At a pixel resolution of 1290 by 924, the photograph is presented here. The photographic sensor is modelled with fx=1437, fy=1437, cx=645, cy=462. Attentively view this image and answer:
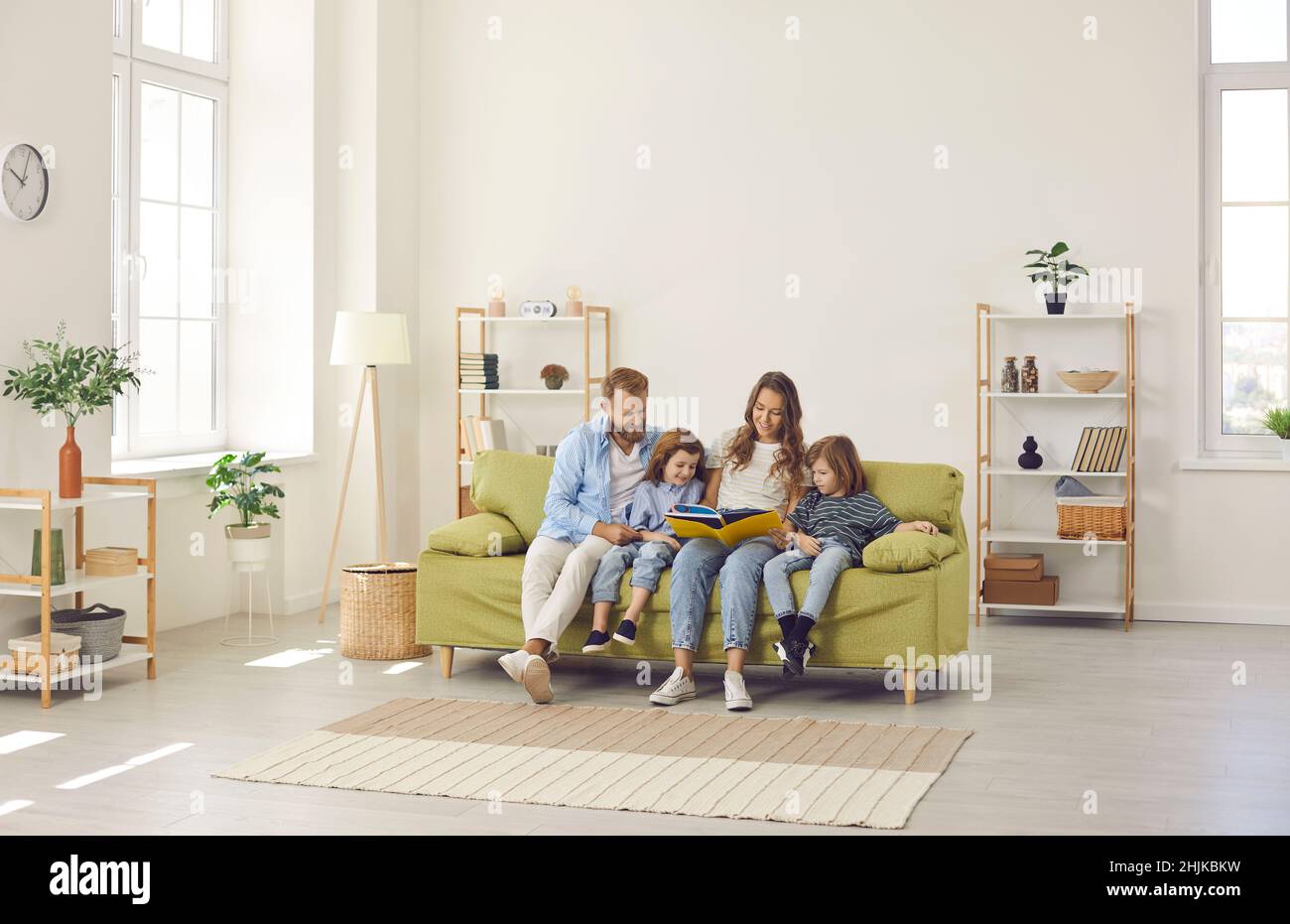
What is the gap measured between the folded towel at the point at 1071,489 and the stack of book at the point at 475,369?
106 inches

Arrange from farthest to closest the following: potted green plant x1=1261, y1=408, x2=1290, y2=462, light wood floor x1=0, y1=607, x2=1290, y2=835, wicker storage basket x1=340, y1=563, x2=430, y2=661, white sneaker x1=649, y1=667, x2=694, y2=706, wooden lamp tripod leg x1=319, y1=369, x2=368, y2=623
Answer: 1. wooden lamp tripod leg x1=319, y1=369, x2=368, y2=623
2. potted green plant x1=1261, y1=408, x2=1290, y2=462
3. wicker storage basket x1=340, y1=563, x2=430, y2=661
4. white sneaker x1=649, y1=667, x2=694, y2=706
5. light wood floor x1=0, y1=607, x2=1290, y2=835

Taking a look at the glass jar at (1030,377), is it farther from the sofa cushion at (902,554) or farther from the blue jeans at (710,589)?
the blue jeans at (710,589)

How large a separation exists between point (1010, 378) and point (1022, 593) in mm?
925

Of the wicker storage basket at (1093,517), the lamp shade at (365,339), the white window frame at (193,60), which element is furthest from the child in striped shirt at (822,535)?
the white window frame at (193,60)

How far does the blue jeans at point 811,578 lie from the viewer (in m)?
4.57

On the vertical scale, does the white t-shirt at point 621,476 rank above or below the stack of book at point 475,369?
below

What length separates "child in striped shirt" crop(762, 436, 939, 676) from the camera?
15.0 feet

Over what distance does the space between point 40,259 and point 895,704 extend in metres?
3.31

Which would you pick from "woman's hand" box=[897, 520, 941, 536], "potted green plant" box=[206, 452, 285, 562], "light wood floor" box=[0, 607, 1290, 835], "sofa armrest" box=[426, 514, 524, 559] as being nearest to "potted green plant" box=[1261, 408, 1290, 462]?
"light wood floor" box=[0, 607, 1290, 835]

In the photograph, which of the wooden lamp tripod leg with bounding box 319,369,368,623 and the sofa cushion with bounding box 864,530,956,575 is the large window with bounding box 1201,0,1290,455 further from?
the wooden lamp tripod leg with bounding box 319,369,368,623

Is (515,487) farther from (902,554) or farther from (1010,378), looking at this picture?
(1010,378)

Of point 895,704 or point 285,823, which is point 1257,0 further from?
point 285,823
